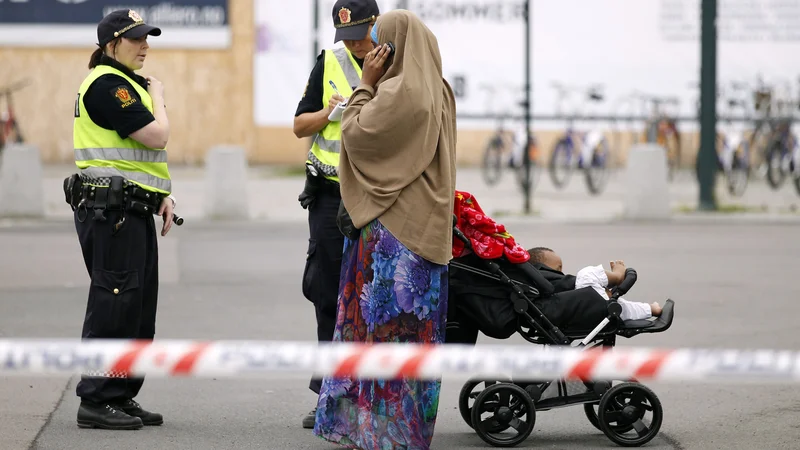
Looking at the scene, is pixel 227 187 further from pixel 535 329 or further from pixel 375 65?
pixel 375 65

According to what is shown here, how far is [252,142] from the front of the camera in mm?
22469

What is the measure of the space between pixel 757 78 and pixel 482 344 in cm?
1587

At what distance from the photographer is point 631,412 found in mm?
5668

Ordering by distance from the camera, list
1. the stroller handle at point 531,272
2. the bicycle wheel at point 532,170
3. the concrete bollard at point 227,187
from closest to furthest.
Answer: the stroller handle at point 531,272
the concrete bollard at point 227,187
the bicycle wheel at point 532,170

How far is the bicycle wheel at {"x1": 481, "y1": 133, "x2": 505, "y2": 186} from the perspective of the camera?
19062 mm

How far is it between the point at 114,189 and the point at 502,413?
2015 mm

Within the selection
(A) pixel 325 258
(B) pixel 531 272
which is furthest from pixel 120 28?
(B) pixel 531 272

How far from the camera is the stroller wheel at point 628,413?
563 cm

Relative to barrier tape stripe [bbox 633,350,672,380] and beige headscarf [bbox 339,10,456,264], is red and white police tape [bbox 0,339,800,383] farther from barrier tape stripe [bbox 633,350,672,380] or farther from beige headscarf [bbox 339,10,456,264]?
beige headscarf [bbox 339,10,456,264]

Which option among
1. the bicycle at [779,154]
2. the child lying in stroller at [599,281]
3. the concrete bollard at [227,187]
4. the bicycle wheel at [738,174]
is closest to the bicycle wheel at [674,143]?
the bicycle at [779,154]

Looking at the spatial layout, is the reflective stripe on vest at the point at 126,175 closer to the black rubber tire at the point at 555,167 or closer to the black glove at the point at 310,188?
the black glove at the point at 310,188

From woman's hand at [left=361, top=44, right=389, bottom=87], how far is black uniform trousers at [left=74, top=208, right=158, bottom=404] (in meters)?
1.43

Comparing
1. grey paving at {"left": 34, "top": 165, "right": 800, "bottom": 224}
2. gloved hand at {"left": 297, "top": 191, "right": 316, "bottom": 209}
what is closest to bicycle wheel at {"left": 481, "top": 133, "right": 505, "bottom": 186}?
grey paving at {"left": 34, "top": 165, "right": 800, "bottom": 224}

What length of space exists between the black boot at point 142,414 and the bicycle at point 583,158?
12.9m
